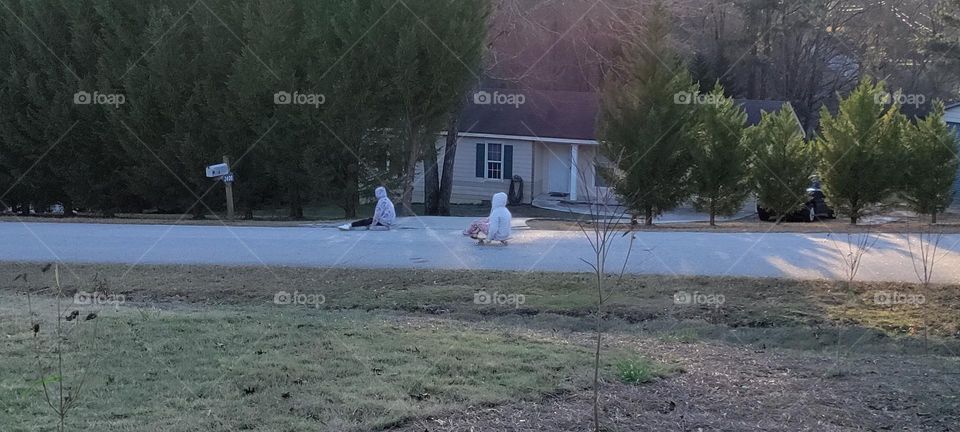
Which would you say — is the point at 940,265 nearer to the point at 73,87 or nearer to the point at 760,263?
the point at 760,263

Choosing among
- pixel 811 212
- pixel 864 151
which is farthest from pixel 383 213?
pixel 811 212

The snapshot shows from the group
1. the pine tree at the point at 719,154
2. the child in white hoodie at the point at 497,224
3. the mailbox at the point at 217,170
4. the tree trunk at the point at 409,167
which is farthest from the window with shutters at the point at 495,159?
the child in white hoodie at the point at 497,224

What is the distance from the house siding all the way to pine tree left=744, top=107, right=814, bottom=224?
498 inches

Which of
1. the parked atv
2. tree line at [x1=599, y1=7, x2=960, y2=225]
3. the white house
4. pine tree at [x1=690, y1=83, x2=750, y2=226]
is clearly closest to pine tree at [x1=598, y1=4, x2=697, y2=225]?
tree line at [x1=599, y1=7, x2=960, y2=225]

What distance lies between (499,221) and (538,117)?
20.1m

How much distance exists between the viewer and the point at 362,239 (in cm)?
1394

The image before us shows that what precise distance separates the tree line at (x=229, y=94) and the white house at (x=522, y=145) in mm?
10297

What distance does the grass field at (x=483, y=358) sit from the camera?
4.62 metres

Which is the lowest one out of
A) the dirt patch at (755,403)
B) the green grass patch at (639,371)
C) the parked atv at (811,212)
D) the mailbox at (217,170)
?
the dirt patch at (755,403)

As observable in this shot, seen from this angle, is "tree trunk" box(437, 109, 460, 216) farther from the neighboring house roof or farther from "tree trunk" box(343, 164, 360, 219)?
"tree trunk" box(343, 164, 360, 219)

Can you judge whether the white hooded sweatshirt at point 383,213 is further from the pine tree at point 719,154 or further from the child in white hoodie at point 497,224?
the pine tree at point 719,154

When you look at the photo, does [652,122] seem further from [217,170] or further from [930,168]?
[217,170]

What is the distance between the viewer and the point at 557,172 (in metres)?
32.2

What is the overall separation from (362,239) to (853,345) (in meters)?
8.23
